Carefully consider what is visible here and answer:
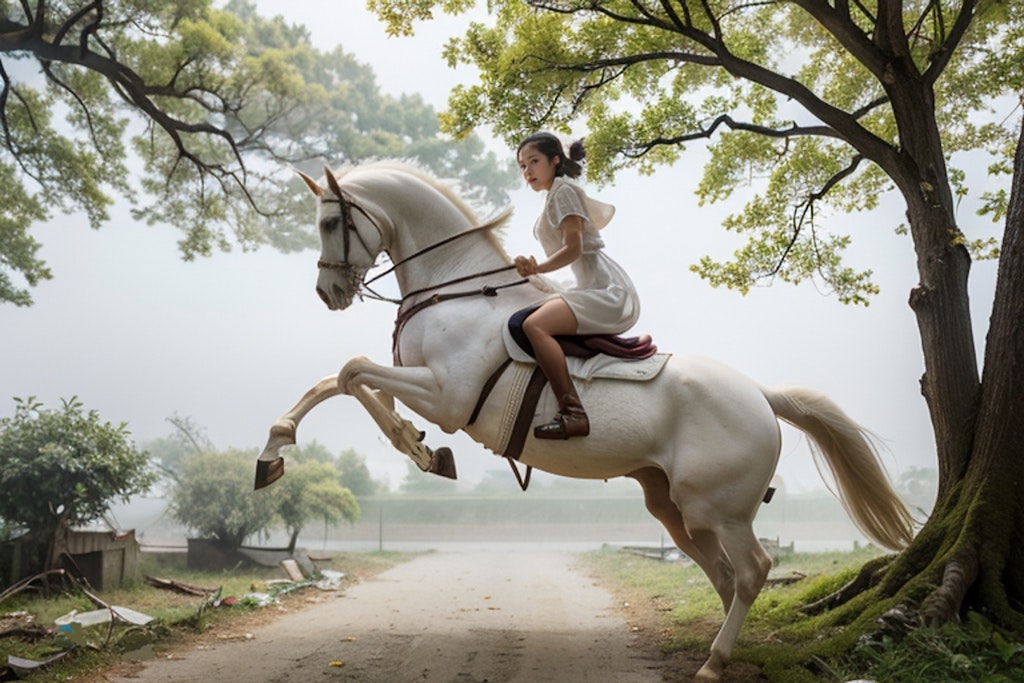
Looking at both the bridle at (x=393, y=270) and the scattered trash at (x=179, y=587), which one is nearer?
the bridle at (x=393, y=270)

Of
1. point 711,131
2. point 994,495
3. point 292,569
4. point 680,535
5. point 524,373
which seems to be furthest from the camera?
point 292,569

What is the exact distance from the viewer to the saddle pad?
3.21 meters

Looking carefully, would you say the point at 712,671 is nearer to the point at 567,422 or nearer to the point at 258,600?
the point at 567,422

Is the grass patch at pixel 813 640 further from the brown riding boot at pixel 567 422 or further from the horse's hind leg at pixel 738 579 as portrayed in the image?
the brown riding boot at pixel 567 422

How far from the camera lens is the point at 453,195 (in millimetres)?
3658

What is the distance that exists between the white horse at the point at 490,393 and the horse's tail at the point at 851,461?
1cm

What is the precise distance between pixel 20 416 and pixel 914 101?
733 centimetres

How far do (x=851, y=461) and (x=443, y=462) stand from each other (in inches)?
78.1

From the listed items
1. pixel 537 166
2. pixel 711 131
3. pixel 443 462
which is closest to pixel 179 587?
pixel 443 462

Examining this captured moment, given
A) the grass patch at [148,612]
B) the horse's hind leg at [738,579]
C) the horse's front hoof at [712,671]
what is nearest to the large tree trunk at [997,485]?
the horse's hind leg at [738,579]

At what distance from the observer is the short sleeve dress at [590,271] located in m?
3.27

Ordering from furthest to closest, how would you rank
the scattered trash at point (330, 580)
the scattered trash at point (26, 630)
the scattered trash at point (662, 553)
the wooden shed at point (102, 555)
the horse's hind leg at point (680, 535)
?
the scattered trash at point (662, 553) < the scattered trash at point (330, 580) < the wooden shed at point (102, 555) < the scattered trash at point (26, 630) < the horse's hind leg at point (680, 535)

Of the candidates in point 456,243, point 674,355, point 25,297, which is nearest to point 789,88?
point 674,355

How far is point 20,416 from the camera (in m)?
6.54
